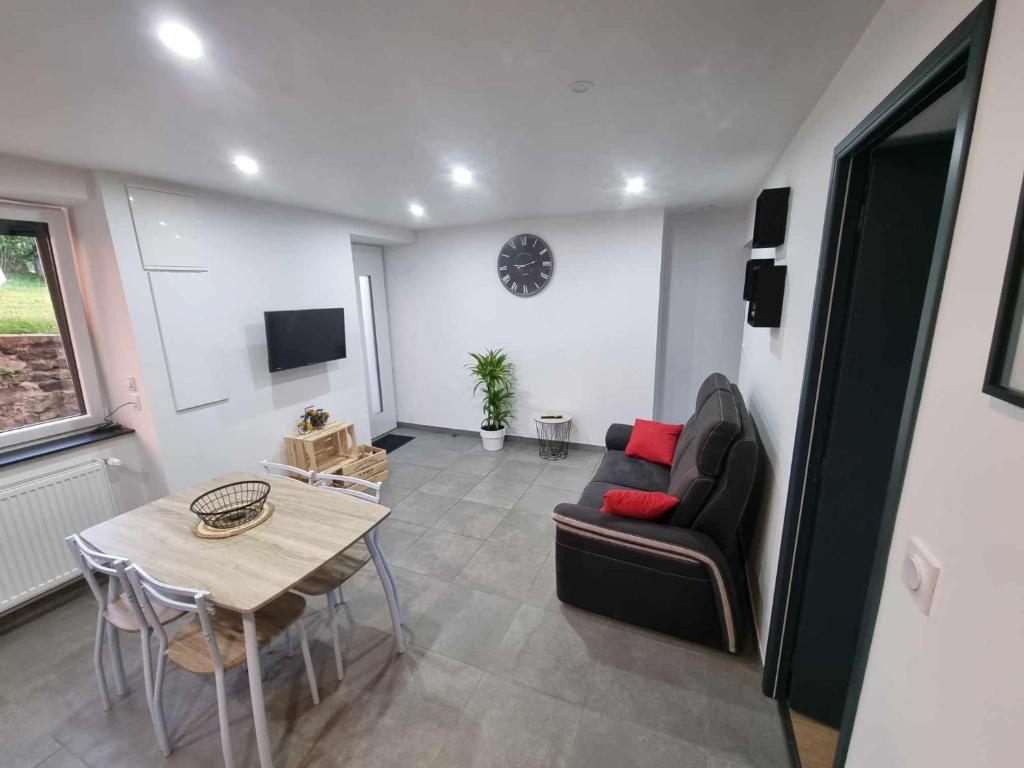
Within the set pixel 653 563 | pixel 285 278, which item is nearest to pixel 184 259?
pixel 285 278

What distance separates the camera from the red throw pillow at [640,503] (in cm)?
209

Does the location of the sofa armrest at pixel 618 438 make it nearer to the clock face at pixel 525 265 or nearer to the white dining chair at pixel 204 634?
the clock face at pixel 525 265

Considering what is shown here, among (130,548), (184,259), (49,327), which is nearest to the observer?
(130,548)

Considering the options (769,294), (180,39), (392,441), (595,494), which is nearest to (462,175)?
(180,39)

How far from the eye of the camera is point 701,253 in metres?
4.25

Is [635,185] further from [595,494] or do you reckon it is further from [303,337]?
[303,337]

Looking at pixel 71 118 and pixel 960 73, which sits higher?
pixel 71 118

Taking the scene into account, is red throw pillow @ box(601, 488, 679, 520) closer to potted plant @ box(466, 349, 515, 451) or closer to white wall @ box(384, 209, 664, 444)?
white wall @ box(384, 209, 664, 444)

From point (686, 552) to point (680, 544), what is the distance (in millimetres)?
42

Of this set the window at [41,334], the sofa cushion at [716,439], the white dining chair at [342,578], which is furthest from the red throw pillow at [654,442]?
the window at [41,334]

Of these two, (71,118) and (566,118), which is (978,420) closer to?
(566,118)

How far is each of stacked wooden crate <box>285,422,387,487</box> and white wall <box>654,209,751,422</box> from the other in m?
3.03

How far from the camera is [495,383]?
183 inches

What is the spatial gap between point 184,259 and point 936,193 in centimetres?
375
